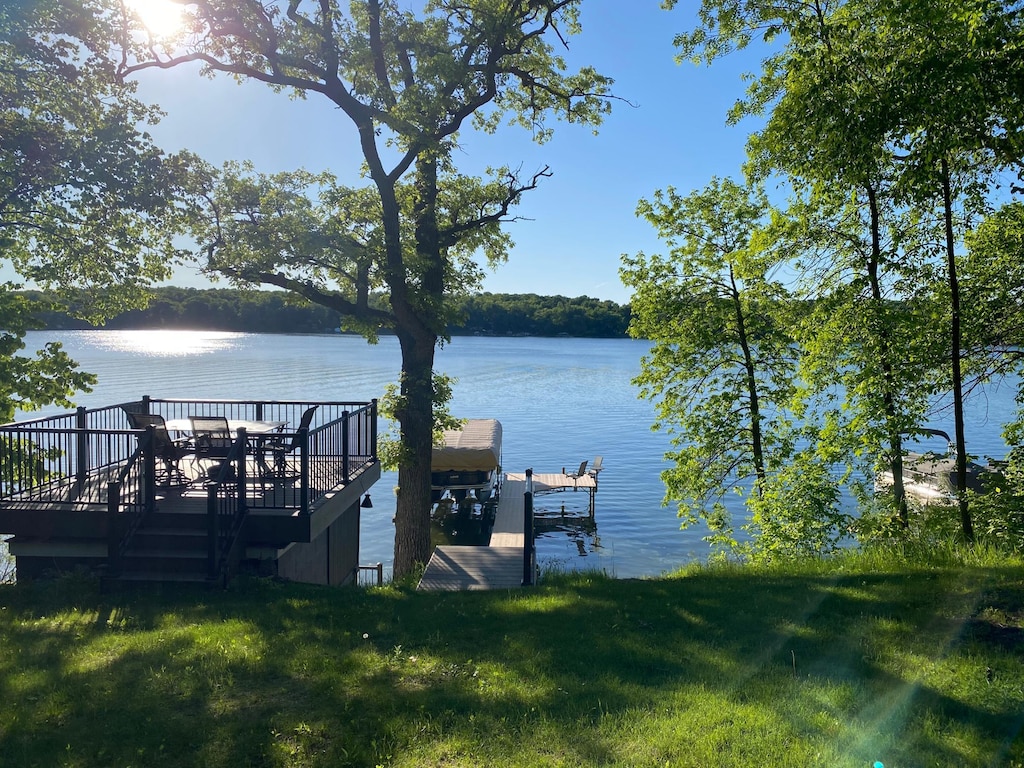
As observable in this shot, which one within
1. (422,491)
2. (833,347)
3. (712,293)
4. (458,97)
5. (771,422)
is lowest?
(422,491)

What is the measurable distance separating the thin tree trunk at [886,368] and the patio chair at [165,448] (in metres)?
10.1

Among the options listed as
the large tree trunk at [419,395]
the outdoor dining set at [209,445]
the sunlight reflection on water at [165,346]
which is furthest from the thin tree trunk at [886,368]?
the sunlight reflection on water at [165,346]

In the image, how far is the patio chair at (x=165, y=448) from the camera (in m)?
9.84

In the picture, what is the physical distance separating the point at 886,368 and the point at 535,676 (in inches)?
289

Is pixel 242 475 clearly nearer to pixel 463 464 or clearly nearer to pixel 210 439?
pixel 210 439

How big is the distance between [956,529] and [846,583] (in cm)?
309

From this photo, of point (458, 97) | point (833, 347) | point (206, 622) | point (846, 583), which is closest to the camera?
point (206, 622)

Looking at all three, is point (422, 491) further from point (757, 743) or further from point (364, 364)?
point (364, 364)

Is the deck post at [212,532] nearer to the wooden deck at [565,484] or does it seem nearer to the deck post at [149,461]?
the deck post at [149,461]

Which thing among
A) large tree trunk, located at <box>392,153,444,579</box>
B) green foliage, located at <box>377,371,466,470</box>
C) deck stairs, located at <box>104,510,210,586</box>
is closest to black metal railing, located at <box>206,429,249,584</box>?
deck stairs, located at <box>104,510,210,586</box>

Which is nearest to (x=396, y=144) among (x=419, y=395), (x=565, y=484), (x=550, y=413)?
(x=419, y=395)

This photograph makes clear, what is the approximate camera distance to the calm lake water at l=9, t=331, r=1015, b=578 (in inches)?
953

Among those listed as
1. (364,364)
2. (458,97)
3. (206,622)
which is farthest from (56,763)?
(364,364)

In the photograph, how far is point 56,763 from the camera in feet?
13.7
